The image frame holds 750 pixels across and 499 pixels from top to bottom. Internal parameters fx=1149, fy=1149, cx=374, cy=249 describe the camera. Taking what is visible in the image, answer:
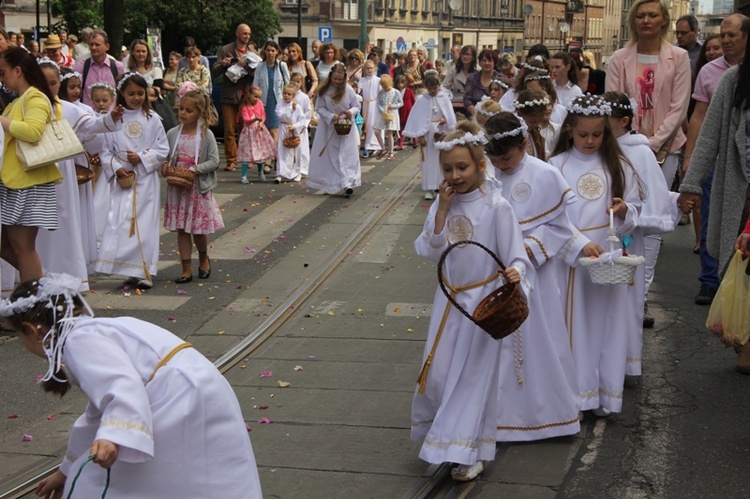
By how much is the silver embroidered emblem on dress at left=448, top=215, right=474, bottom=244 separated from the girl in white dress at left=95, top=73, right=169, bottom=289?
4860mm

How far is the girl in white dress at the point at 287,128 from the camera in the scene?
16781 millimetres

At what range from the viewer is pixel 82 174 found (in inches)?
380

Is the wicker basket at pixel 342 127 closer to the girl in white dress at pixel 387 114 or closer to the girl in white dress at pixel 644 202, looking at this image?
the girl in white dress at pixel 387 114

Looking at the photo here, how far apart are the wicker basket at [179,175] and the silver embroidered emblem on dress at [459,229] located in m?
4.77

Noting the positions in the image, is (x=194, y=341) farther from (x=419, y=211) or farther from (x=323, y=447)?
(x=419, y=211)

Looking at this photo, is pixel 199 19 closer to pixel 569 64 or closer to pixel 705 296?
pixel 569 64

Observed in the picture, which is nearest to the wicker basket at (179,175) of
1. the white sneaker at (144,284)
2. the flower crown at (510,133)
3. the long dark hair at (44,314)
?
the white sneaker at (144,284)

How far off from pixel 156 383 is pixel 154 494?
369 mm

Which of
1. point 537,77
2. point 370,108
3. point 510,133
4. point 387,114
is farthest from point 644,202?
point 370,108

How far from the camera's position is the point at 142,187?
9.98 meters

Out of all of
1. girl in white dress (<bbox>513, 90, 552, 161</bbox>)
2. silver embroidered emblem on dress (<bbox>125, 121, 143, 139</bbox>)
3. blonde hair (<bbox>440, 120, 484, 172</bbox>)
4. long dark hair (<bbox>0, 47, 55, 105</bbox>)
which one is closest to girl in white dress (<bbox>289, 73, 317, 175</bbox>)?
silver embroidered emblem on dress (<bbox>125, 121, 143, 139</bbox>)

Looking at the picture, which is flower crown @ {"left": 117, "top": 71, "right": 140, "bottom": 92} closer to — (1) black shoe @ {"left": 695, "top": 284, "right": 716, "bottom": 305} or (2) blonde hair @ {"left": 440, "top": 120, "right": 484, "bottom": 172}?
(2) blonde hair @ {"left": 440, "top": 120, "right": 484, "bottom": 172}

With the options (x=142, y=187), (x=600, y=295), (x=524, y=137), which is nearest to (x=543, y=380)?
(x=600, y=295)

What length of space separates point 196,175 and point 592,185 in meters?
4.40
